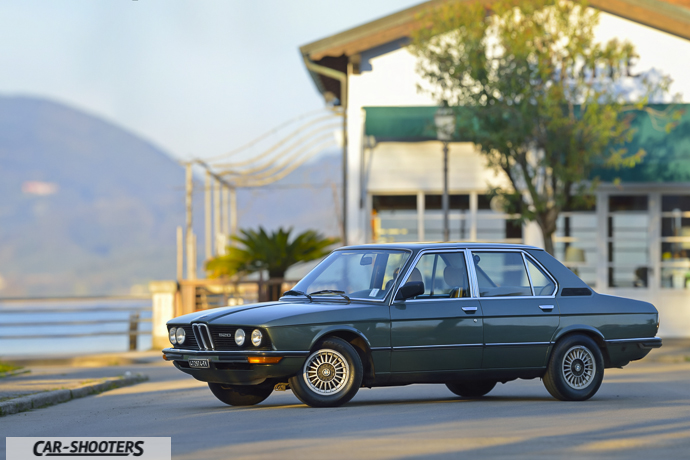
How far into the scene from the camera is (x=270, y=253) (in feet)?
75.3

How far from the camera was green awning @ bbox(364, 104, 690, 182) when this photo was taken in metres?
21.8

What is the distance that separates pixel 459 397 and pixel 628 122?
10829mm

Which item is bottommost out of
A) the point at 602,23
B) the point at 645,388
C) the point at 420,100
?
the point at 645,388

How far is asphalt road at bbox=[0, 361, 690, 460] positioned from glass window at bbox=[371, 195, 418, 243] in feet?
34.9

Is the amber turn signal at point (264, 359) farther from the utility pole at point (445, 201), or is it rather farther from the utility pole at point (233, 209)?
the utility pole at point (233, 209)

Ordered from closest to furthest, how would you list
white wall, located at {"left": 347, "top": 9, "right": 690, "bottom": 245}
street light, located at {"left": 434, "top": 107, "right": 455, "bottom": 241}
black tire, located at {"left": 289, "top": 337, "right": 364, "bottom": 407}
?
black tire, located at {"left": 289, "top": 337, "right": 364, "bottom": 407}, street light, located at {"left": 434, "top": 107, "right": 455, "bottom": 241}, white wall, located at {"left": 347, "top": 9, "right": 690, "bottom": 245}

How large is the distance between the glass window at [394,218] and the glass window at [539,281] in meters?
12.0

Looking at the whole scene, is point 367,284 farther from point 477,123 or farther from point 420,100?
point 420,100

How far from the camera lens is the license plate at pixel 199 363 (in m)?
9.56

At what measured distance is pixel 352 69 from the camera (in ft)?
76.1

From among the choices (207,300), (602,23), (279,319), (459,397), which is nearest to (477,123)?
(602,23)

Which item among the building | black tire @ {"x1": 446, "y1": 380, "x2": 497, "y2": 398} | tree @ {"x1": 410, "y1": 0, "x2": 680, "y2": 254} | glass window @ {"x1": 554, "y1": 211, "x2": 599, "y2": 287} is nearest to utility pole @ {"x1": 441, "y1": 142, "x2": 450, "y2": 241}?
the building

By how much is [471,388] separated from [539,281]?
58.7 inches

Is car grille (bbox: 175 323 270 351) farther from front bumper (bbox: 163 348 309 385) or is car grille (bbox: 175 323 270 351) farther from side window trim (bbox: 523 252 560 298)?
side window trim (bbox: 523 252 560 298)
